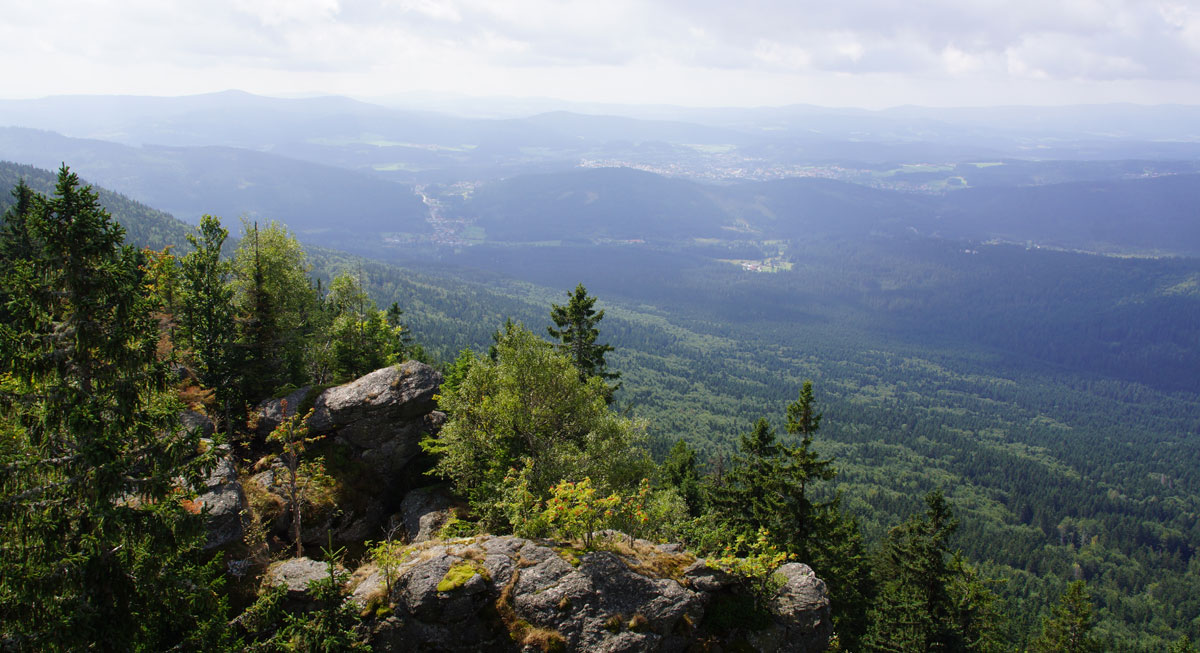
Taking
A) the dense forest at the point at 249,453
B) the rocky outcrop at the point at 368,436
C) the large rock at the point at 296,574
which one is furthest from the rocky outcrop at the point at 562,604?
the rocky outcrop at the point at 368,436

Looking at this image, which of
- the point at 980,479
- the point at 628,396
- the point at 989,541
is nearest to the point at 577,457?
the point at 989,541

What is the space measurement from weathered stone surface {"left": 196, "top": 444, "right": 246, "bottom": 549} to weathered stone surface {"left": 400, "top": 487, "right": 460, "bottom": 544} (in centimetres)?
737

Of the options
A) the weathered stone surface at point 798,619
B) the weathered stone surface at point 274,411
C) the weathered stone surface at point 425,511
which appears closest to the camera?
the weathered stone surface at point 798,619

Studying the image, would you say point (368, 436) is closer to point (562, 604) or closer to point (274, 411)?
point (274, 411)

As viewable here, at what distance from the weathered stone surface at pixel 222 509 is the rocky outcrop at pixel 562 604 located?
6208 millimetres

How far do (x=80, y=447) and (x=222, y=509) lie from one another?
26.7 feet

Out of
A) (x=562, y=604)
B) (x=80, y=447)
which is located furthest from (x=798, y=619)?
(x=80, y=447)

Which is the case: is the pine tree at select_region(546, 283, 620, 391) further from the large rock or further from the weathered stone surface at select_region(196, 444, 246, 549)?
the large rock

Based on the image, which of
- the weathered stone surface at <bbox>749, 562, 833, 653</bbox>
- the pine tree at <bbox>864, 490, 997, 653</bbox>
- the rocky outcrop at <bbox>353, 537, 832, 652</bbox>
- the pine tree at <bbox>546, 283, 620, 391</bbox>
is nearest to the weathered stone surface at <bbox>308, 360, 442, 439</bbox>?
the rocky outcrop at <bbox>353, 537, 832, 652</bbox>

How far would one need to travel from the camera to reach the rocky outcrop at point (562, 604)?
16578mm

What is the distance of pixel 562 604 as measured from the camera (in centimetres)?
1698

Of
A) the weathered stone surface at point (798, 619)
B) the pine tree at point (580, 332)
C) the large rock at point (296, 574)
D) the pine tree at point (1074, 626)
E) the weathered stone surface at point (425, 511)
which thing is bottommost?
the pine tree at point (1074, 626)

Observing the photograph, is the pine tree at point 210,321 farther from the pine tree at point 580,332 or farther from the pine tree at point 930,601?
the pine tree at point 930,601

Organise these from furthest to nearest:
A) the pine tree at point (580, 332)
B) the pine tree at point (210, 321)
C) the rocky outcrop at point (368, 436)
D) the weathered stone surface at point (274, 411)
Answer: the pine tree at point (580, 332) → the pine tree at point (210, 321) → the weathered stone surface at point (274, 411) → the rocky outcrop at point (368, 436)
